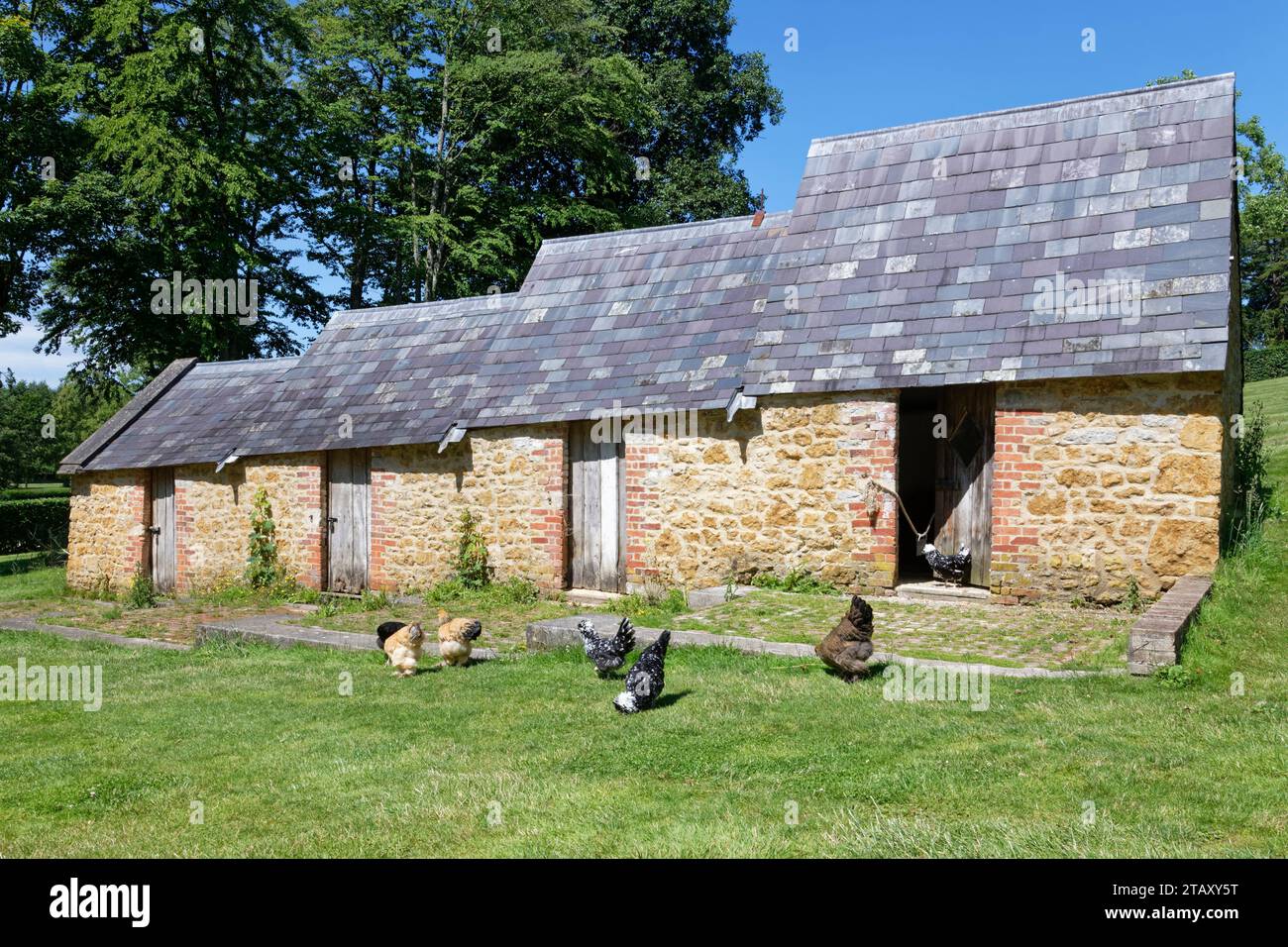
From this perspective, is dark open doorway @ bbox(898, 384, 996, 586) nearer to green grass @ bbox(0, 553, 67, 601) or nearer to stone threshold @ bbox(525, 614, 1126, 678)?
stone threshold @ bbox(525, 614, 1126, 678)

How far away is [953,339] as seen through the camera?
11.4m

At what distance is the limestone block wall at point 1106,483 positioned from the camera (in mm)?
10141

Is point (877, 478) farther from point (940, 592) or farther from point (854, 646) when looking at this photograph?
point (854, 646)

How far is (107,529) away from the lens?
18.4 metres

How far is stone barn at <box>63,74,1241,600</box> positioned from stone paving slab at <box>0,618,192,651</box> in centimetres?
351

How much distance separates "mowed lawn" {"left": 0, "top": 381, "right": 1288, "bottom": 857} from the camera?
468cm

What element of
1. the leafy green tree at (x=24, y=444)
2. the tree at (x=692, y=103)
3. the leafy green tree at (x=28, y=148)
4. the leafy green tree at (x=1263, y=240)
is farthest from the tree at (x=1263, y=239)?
the leafy green tree at (x=24, y=444)

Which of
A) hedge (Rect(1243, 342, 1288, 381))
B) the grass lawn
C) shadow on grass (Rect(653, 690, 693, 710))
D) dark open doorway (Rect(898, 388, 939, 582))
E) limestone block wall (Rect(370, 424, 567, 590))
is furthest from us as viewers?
hedge (Rect(1243, 342, 1288, 381))

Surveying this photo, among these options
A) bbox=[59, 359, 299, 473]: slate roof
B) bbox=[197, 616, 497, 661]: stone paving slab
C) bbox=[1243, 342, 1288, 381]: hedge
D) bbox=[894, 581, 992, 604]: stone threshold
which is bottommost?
bbox=[197, 616, 497, 661]: stone paving slab

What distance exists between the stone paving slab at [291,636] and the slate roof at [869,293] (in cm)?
386

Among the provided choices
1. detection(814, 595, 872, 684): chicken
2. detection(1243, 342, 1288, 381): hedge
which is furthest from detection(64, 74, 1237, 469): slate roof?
detection(1243, 342, 1288, 381): hedge

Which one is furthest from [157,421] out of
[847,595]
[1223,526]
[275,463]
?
[1223,526]

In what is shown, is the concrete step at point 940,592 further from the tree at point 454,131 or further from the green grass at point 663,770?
the tree at point 454,131
